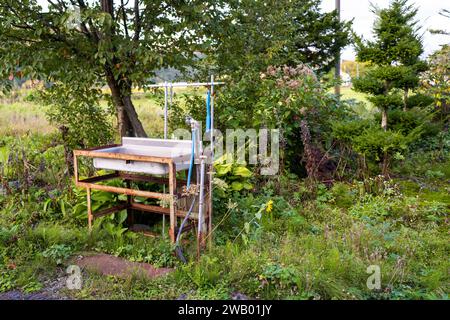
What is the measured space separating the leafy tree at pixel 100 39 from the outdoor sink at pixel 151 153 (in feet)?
2.82

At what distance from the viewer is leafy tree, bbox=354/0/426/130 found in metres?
5.66

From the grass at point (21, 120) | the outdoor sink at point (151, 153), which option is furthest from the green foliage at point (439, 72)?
the grass at point (21, 120)

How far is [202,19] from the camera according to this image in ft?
16.2

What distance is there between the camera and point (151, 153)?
4332mm

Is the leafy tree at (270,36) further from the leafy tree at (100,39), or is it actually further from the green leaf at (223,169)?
the green leaf at (223,169)

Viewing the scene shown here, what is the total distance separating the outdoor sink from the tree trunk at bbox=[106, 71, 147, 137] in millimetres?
1345

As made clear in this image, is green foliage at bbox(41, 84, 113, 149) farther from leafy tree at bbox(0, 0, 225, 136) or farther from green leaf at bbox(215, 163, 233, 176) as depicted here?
green leaf at bbox(215, 163, 233, 176)

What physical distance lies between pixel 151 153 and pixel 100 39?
156cm

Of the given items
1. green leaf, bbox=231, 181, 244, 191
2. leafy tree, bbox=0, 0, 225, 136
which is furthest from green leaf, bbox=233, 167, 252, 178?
leafy tree, bbox=0, 0, 225, 136

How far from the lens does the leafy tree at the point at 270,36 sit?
19.4ft

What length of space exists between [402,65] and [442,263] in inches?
128

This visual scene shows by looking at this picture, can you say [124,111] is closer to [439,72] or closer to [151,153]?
[151,153]
